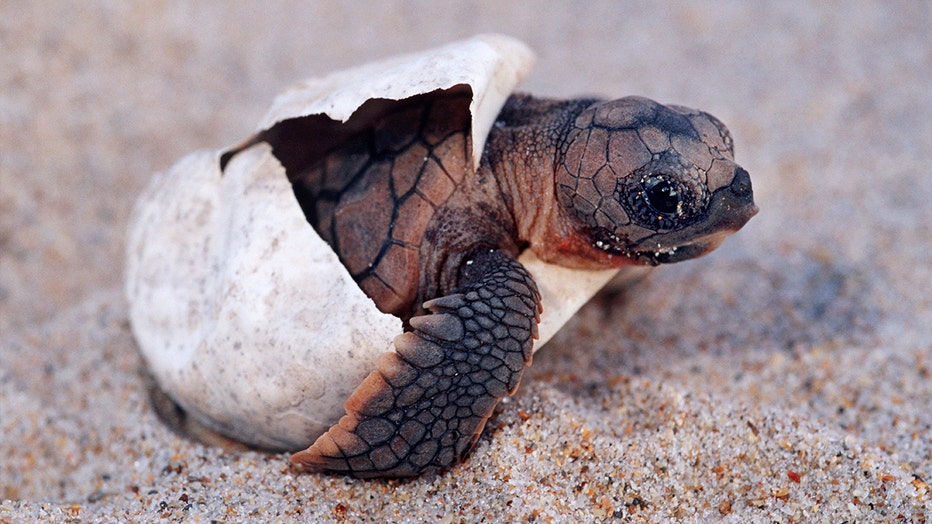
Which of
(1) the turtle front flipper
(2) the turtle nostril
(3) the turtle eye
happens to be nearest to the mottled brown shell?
(1) the turtle front flipper

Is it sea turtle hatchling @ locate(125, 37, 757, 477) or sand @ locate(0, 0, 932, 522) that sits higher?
sea turtle hatchling @ locate(125, 37, 757, 477)

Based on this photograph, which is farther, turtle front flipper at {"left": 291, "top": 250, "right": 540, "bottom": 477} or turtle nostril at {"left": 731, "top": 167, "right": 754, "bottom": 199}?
turtle nostril at {"left": 731, "top": 167, "right": 754, "bottom": 199}

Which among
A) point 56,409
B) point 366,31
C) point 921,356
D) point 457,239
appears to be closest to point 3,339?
point 56,409

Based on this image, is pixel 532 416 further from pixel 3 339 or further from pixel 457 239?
pixel 3 339

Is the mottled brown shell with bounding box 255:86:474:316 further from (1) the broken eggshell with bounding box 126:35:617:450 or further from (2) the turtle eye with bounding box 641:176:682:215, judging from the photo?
(2) the turtle eye with bounding box 641:176:682:215

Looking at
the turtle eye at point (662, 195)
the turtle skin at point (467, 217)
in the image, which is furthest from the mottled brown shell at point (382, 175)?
the turtle eye at point (662, 195)

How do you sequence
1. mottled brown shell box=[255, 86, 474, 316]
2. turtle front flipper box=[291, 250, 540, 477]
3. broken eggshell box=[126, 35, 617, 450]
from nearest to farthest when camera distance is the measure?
turtle front flipper box=[291, 250, 540, 477], broken eggshell box=[126, 35, 617, 450], mottled brown shell box=[255, 86, 474, 316]

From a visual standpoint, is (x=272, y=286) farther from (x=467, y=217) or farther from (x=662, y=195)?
(x=662, y=195)
